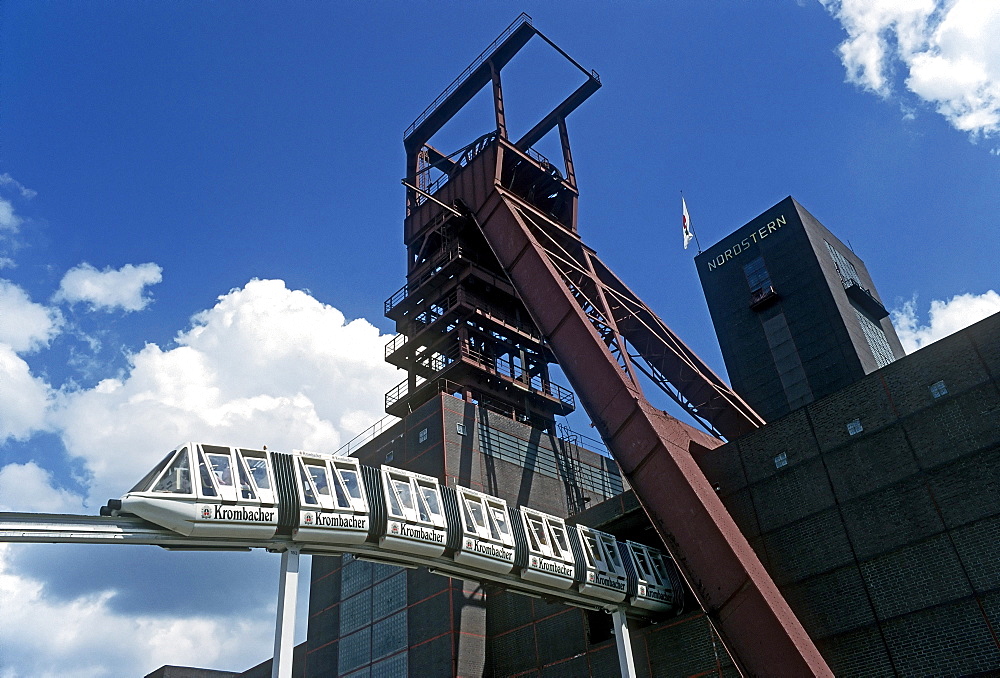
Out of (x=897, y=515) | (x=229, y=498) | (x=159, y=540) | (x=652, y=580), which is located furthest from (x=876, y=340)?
(x=159, y=540)

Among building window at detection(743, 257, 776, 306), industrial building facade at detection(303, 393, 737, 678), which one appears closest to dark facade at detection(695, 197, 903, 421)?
building window at detection(743, 257, 776, 306)

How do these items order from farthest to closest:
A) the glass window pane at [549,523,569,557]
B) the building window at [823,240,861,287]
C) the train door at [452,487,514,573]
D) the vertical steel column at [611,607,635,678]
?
the building window at [823,240,861,287], the glass window pane at [549,523,569,557], the vertical steel column at [611,607,635,678], the train door at [452,487,514,573]

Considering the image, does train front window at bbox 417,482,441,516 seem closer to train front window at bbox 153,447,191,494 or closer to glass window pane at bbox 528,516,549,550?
glass window pane at bbox 528,516,549,550

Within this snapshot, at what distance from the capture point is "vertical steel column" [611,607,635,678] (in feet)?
72.2

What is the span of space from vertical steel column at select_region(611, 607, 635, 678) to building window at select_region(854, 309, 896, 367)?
92.9 feet

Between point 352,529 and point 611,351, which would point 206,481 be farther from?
point 611,351

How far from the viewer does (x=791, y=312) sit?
46219 millimetres

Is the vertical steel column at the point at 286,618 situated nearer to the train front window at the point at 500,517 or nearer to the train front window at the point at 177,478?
the train front window at the point at 177,478

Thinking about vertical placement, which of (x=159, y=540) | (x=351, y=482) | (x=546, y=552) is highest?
(x=351, y=482)

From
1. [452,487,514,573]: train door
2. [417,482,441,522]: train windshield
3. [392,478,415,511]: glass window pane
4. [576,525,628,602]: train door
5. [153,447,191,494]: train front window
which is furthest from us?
[576,525,628,602]: train door

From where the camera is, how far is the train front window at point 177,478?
17.2 metres

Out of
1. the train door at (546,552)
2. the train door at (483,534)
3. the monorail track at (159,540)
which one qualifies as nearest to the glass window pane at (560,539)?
the train door at (546,552)

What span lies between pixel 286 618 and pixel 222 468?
12.9 feet

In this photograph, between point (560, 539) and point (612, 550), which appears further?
point (612, 550)
